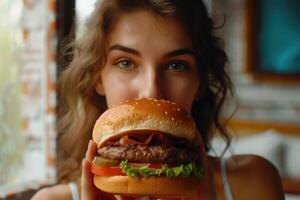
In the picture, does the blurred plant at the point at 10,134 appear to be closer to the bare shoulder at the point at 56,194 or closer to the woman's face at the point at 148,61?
the bare shoulder at the point at 56,194

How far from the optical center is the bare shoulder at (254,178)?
1767 millimetres

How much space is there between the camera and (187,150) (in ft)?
3.99

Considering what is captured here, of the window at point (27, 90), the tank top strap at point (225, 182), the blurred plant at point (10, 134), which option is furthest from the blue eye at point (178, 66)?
the blurred plant at point (10, 134)

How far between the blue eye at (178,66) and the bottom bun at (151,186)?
404mm

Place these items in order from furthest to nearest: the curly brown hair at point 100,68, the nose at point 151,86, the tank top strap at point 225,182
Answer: the tank top strap at point 225,182 < the curly brown hair at point 100,68 < the nose at point 151,86

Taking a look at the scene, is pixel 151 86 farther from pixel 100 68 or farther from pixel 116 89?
pixel 100 68

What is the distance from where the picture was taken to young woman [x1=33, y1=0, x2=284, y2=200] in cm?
134

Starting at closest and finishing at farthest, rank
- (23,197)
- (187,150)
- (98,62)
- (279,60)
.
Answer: (187,150)
(98,62)
(23,197)
(279,60)

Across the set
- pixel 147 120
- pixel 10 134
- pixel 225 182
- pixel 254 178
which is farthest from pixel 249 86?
pixel 147 120

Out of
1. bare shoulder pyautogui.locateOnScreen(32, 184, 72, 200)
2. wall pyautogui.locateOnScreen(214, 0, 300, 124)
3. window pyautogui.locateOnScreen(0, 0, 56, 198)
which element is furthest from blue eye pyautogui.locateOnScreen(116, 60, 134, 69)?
wall pyautogui.locateOnScreen(214, 0, 300, 124)

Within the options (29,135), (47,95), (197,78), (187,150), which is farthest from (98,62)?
(29,135)

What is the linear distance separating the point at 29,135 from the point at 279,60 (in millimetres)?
2299

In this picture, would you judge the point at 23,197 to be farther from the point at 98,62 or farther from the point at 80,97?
the point at 98,62

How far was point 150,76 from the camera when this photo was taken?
4.33ft
